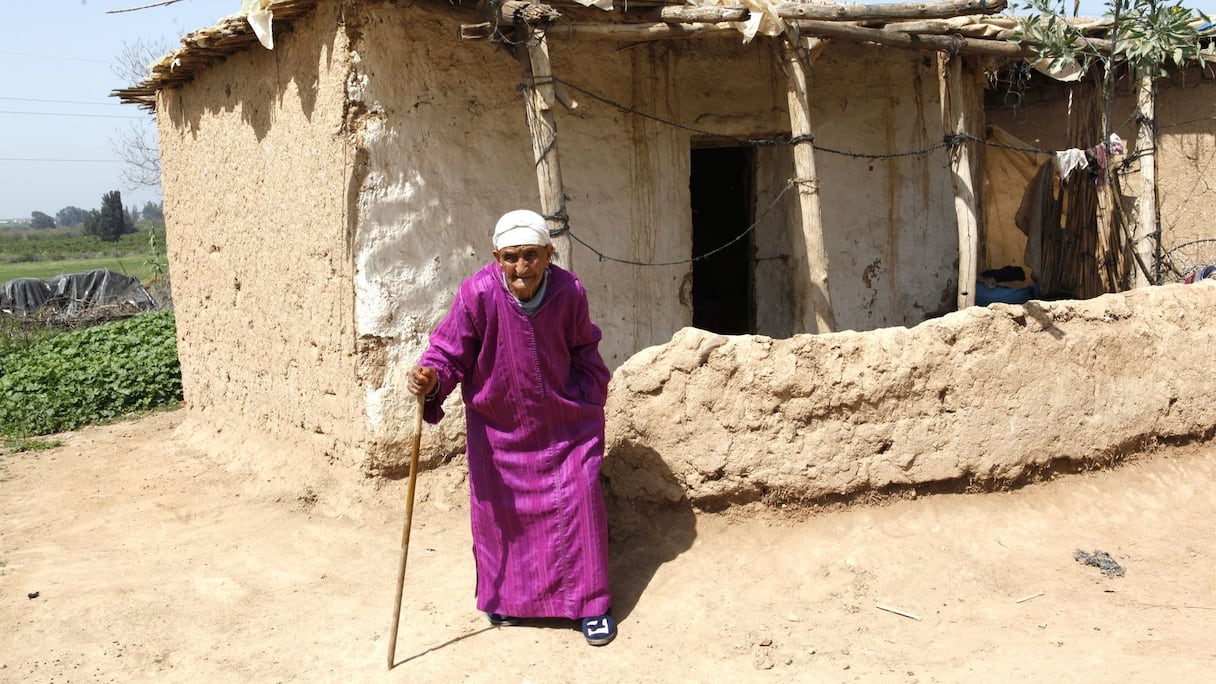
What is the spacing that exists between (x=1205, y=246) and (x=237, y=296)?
7.94m

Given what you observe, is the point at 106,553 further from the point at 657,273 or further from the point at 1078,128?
the point at 1078,128

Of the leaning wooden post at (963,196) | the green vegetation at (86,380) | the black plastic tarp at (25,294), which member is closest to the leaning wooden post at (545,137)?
the leaning wooden post at (963,196)

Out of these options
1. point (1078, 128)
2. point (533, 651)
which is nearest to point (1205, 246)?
point (1078, 128)

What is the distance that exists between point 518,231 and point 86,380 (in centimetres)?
630

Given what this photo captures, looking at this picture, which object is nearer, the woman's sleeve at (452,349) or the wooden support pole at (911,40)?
the woman's sleeve at (452,349)

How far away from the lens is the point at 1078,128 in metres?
7.38

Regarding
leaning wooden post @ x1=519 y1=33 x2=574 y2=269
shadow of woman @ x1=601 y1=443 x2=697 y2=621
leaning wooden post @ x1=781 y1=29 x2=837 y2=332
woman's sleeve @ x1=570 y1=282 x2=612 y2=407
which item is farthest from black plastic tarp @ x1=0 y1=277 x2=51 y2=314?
woman's sleeve @ x1=570 y1=282 x2=612 y2=407

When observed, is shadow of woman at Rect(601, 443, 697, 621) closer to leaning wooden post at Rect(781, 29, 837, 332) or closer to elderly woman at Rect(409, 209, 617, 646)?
elderly woman at Rect(409, 209, 617, 646)

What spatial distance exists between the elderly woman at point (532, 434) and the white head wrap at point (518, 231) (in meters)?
0.04

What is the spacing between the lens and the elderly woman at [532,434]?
354 cm

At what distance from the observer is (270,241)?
562 centimetres

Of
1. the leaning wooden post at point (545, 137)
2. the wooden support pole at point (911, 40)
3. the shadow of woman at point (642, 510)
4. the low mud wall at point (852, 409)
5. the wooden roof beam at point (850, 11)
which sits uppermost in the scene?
the wooden roof beam at point (850, 11)

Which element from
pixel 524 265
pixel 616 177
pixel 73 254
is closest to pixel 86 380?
pixel 616 177

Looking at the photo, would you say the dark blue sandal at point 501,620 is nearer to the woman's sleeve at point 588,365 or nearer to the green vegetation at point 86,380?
the woman's sleeve at point 588,365
